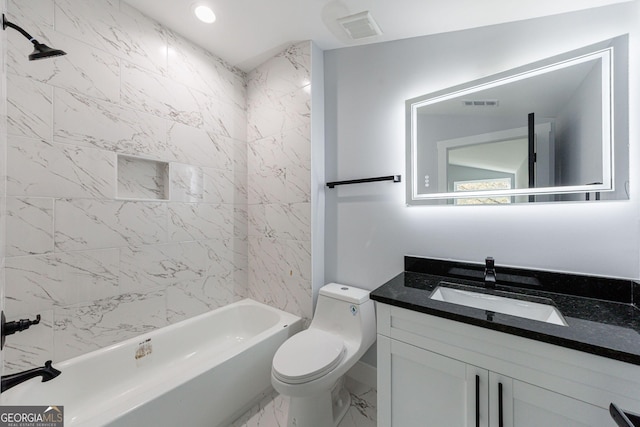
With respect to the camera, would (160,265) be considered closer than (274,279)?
Yes

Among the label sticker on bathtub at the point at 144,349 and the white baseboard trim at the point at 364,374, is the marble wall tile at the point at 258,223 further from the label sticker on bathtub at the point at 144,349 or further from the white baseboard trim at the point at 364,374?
the white baseboard trim at the point at 364,374

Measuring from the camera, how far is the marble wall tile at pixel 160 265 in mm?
1659

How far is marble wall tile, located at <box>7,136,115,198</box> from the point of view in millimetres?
1277

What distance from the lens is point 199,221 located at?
6.72 ft

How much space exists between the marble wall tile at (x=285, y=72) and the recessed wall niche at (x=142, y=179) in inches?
42.7

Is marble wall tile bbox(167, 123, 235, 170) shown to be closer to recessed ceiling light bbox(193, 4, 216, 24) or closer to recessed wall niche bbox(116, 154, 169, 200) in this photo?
recessed wall niche bbox(116, 154, 169, 200)

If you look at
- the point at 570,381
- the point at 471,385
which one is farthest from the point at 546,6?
the point at 471,385

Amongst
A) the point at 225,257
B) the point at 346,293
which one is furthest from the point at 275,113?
the point at 346,293

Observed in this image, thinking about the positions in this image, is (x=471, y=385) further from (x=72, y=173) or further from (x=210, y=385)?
(x=72, y=173)

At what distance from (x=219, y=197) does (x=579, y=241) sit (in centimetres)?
235

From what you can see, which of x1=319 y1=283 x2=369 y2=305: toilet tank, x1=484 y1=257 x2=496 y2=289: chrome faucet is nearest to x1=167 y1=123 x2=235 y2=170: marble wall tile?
x1=319 y1=283 x2=369 y2=305: toilet tank

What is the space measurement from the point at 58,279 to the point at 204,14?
186 centimetres

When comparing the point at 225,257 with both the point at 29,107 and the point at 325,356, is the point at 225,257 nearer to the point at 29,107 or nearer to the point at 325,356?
the point at 325,356

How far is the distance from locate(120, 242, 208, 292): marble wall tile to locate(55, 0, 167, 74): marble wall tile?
50.6 inches
